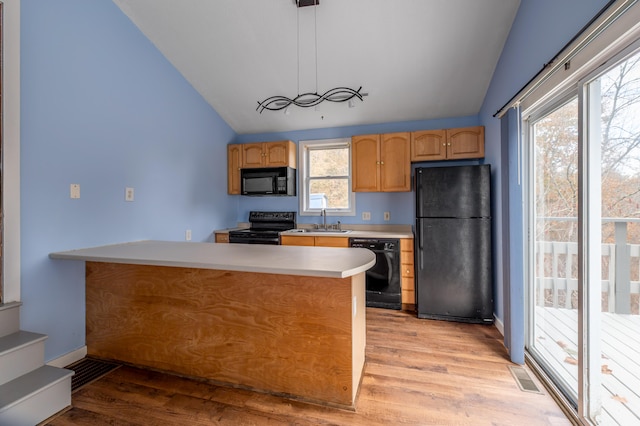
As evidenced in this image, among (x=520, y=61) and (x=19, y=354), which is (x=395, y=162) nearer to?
(x=520, y=61)

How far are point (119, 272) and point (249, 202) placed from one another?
2.46 m

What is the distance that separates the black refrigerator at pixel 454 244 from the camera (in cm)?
291

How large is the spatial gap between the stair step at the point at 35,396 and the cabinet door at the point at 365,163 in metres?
3.18

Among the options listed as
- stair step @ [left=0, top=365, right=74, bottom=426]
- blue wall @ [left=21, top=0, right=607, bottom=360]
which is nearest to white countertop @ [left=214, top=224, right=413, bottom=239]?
blue wall @ [left=21, top=0, right=607, bottom=360]

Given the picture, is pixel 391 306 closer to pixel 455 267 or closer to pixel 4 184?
pixel 455 267

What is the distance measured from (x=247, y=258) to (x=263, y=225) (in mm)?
2708

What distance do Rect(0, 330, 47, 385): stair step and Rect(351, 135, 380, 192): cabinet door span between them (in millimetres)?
3208

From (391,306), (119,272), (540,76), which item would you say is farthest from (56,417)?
(540,76)

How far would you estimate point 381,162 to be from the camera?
3.62 m

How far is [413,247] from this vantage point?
330 centimetres

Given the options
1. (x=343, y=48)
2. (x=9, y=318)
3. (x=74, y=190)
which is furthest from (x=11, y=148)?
(x=343, y=48)

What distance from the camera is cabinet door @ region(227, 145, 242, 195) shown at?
13.8 feet

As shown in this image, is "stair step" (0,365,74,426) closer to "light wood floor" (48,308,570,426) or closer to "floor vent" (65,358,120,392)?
"light wood floor" (48,308,570,426)

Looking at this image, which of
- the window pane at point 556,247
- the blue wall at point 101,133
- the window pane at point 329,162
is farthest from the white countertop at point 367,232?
the window pane at point 556,247
